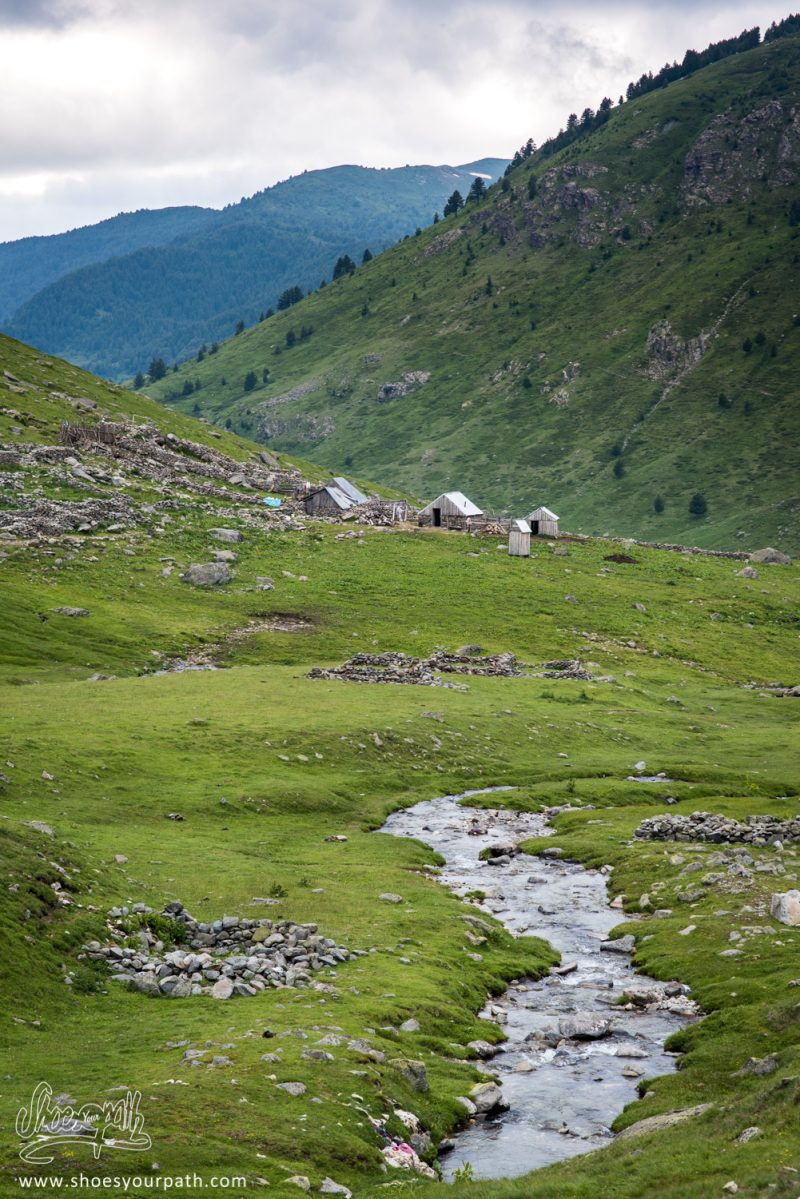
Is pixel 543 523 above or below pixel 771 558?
above

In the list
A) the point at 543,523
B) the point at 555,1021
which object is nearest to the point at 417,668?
the point at 555,1021

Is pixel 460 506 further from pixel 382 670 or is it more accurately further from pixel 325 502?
pixel 382 670

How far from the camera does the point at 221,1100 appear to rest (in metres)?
23.3

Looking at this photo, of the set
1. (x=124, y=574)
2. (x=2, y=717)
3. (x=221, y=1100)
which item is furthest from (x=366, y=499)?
(x=221, y=1100)

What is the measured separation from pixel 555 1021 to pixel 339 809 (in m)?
24.6

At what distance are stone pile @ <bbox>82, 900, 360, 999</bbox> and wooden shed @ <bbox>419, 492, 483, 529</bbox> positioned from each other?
111319mm

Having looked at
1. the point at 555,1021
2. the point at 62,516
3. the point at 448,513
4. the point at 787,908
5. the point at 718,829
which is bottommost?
the point at 555,1021

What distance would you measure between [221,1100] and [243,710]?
151 feet

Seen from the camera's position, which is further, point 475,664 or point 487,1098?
point 475,664

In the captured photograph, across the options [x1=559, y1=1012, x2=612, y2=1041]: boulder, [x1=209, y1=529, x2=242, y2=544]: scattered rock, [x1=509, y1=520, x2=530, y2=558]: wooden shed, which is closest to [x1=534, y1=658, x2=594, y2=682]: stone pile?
[x1=509, y1=520, x2=530, y2=558]: wooden shed

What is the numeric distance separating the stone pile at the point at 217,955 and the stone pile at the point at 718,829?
21911 mm

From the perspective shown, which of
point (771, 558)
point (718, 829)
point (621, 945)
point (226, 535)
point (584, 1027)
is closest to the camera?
point (584, 1027)

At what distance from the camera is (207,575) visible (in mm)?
105812

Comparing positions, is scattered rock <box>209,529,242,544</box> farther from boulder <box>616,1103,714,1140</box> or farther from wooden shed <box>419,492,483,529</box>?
boulder <box>616,1103,714,1140</box>
